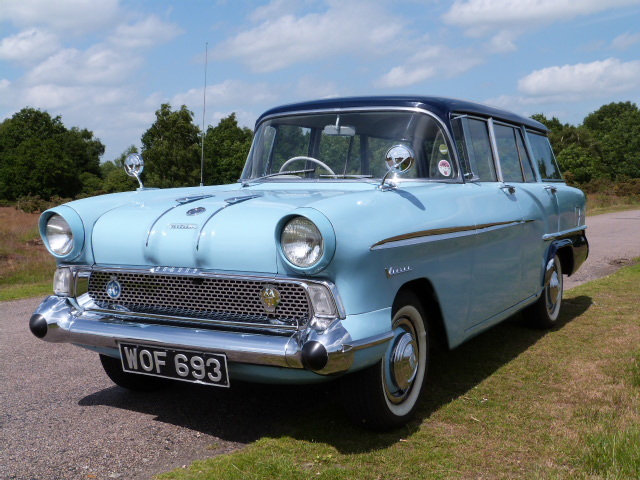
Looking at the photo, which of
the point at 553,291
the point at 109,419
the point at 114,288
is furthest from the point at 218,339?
the point at 553,291

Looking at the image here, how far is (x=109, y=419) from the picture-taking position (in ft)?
12.0

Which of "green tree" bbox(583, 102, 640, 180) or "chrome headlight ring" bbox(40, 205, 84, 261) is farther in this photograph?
"green tree" bbox(583, 102, 640, 180)

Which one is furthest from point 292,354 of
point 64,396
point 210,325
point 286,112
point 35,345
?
point 35,345

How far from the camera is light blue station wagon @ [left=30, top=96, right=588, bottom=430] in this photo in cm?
297

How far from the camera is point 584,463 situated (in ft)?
9.38

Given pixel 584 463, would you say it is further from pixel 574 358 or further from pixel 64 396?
pixel 64 396

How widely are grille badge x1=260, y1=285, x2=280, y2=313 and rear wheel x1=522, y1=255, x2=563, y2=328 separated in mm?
3256

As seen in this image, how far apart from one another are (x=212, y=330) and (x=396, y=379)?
93 centimetres

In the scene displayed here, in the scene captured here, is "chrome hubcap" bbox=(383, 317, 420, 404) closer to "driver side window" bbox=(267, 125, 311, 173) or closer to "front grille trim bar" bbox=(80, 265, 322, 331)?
"front grille trim bar" bbox=(80, 265, 322, 331)

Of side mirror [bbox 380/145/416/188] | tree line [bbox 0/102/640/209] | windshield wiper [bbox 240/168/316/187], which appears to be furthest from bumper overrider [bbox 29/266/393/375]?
tree line [bbox 0/102/640/209]

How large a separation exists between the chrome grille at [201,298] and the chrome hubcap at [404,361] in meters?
0.58

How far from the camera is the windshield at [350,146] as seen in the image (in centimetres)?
420

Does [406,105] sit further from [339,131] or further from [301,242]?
[301,242]

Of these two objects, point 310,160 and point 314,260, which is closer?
point 314,260
